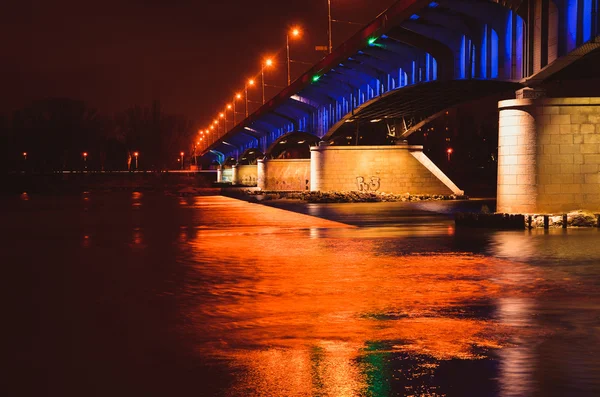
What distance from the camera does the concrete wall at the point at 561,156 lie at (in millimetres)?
32875

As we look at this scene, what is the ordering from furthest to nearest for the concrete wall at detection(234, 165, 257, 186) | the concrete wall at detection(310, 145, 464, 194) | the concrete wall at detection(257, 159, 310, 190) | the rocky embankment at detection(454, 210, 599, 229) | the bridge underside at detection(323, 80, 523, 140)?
1. the concrete wall at detection(234, 165, 257, 186)
2. the concrete wall at detection(257, 159, 310, 190)
3. the concrete wall at detection(310, 145, 464, 194)
4. the bridge underside at detection(323, 80, 523, 140)
5. the rocky embankment at detection(454, 210, 599, 229)

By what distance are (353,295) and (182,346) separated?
4680 mm

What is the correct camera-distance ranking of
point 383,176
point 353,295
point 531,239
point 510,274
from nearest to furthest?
1. point 353,295
2. point 510,274
3. point 531,239
4. point 383,176

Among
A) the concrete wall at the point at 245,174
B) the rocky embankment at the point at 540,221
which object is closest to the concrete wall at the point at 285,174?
the concrete wall at the point at 245,174

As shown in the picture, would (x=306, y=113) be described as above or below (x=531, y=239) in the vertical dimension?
above

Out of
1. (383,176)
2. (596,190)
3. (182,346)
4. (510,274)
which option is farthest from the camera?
(383,176)

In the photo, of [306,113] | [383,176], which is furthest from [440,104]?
[306,113]

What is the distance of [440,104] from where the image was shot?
63906 mm

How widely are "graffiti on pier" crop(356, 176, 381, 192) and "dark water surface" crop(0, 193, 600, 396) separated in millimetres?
46776

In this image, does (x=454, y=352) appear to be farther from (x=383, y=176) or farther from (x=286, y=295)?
(x=383, y=176)

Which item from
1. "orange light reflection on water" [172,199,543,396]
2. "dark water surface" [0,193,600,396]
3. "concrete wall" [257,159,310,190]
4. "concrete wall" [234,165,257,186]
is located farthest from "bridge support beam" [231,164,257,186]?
"orange light reflection on water" [172,199,543,396]

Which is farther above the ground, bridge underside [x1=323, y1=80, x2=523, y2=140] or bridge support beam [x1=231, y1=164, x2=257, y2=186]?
bridge underside [x1=323, y1=80, x2=523, y2=140]

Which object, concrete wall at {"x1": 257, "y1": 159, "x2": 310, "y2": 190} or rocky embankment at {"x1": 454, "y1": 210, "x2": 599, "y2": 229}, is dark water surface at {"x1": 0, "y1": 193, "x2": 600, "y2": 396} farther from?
concrete wall at {"x1": 257, "y1": 159, "x2": 310, "y2": 190}

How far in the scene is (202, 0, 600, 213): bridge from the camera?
3278 centimetres
